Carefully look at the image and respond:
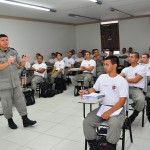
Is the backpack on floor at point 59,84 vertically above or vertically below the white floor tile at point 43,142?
above

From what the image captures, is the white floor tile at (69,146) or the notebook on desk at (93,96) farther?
the white floor tile at (69,146)

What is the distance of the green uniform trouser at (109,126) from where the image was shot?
83.7 inches

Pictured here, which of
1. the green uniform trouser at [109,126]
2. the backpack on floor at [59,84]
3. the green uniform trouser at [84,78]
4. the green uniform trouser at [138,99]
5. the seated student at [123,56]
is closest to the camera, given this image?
the green uniform trouser at [109,126]

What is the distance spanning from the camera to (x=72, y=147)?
2721mm

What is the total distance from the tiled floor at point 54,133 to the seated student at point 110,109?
546 millimetres

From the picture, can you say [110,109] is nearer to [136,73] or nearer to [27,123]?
[136,73]

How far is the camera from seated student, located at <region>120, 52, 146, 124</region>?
3109 millimetres

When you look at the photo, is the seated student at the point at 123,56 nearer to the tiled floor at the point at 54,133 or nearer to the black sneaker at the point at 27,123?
the tiled floor at the point at 54,133

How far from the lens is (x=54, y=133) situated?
10.5ft

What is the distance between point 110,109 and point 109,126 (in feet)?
0.77

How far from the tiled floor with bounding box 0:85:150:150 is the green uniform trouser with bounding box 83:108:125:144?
21.6 inches

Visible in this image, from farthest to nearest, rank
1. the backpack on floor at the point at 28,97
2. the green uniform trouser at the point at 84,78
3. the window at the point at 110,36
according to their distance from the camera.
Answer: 1. the window at the point at 110,36
2. the green uniform trouser at the point at 84,78
3. the backpack on floor at the point at 28,97

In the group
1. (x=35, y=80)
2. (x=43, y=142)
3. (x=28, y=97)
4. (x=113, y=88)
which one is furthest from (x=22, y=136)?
(x=35, y=80)

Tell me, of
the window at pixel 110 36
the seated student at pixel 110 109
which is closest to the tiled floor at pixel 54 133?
the seated student at pixel 110 109
